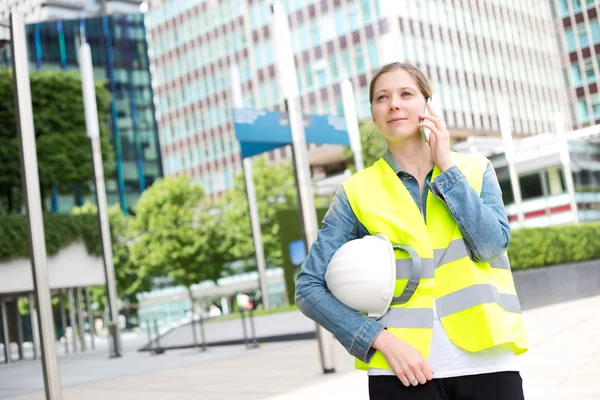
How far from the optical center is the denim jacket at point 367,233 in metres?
2.14

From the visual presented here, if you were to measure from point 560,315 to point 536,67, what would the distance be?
2434 inches

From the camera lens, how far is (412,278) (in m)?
2.13

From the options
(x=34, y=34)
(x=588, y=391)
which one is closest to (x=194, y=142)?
(x=34, y=34)

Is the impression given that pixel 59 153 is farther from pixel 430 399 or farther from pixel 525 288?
pixel 430 399

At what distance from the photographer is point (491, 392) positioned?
6.97 feet

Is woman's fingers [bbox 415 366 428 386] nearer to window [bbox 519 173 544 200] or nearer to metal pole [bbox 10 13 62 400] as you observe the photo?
metal pole [bbox 10 13 62 400]

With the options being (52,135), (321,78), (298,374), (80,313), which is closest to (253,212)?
(80,313)

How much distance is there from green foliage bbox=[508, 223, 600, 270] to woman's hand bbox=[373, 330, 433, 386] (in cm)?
1798

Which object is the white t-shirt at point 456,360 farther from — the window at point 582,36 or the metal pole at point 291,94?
the window at point 582,36

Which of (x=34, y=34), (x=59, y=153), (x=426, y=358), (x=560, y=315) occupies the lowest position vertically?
(x=560, y=315)

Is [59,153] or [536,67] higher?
[536,67]

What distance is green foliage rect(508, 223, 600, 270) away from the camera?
2089 centimetres

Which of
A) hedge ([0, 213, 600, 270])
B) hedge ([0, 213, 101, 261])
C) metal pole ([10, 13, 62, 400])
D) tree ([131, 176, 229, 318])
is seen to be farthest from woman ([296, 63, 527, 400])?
tree ([131, 176, 229, 318])

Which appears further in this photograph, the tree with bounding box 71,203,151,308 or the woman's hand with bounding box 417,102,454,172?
the tree with bounding box 71,203,151,308
